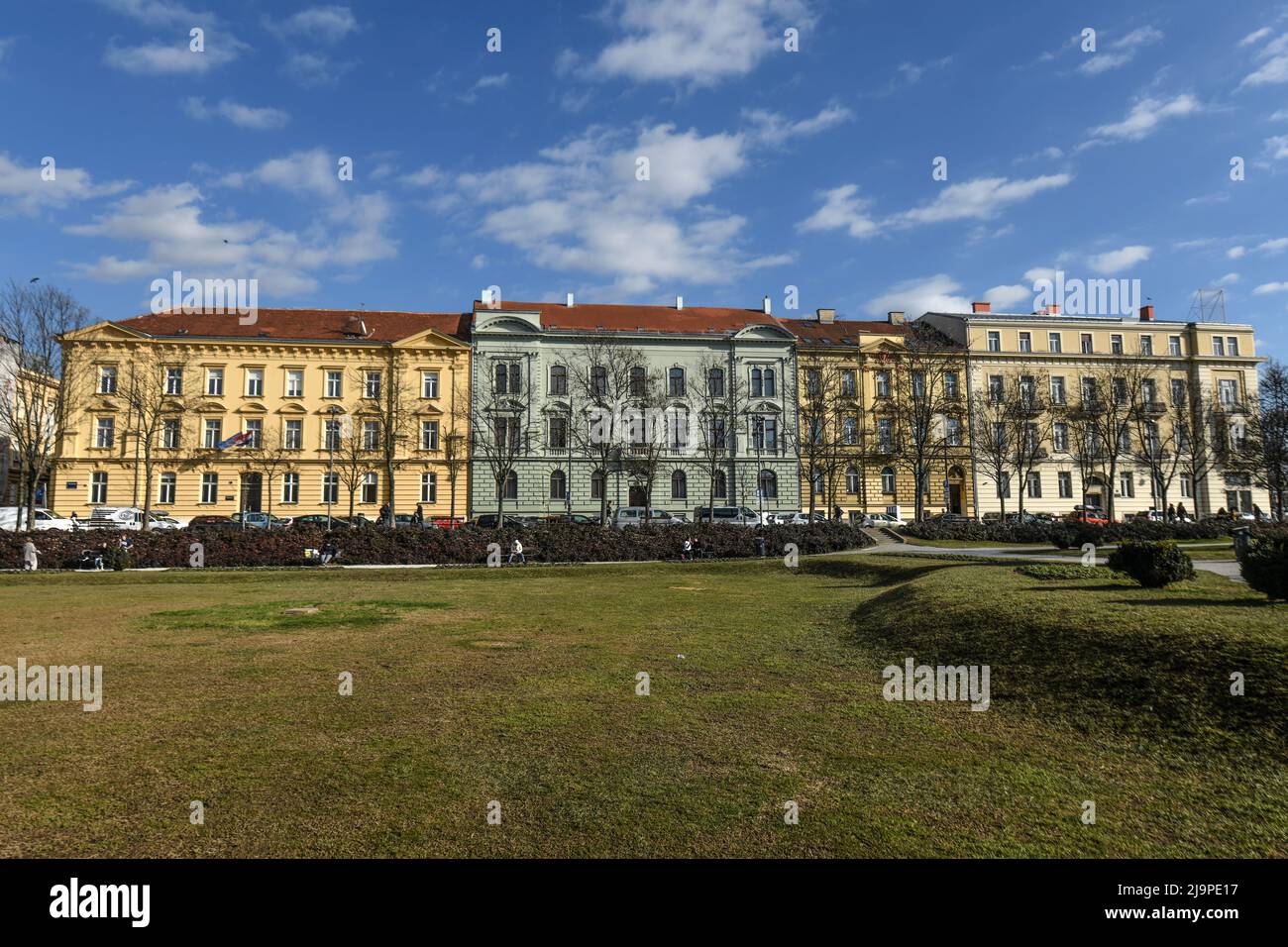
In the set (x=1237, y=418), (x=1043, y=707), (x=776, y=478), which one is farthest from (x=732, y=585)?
(x=1237, y=418)

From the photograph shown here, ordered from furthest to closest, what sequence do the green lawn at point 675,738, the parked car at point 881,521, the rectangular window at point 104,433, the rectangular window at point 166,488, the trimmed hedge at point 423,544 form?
the rectangular window at point 104,433
the rectangular window at point 166,488
the parked car at point 881,521
the trimmed hedge at point 423,544
the green lawn at point 675,738

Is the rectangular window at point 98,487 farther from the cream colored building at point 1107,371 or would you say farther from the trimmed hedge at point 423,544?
the cream colored building at point 1107,371

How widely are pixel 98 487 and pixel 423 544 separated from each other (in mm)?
35085

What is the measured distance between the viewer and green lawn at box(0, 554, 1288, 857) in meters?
4.42

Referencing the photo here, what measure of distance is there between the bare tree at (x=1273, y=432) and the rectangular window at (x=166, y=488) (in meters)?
65.2

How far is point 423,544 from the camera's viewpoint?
28188 mm

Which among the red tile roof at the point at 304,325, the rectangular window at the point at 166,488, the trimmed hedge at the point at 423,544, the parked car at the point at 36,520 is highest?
the red tile roof at the point at 304,325

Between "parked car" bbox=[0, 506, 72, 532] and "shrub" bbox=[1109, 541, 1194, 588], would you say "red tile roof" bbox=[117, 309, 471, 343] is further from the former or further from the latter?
"shrub" bbox=[1109, 541, 1194, 588]

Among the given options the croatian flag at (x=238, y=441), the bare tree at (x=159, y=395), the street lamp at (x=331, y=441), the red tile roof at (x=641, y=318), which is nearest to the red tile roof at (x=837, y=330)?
the red tile roof at (x=641, y=318)

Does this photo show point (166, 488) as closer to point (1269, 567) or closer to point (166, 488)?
point (166, 488)

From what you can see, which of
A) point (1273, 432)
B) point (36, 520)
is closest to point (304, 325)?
point (36, 520)

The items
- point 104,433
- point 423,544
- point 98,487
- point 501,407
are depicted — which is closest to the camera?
point 423,544

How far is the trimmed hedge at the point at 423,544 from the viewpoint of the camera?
2605 cm
